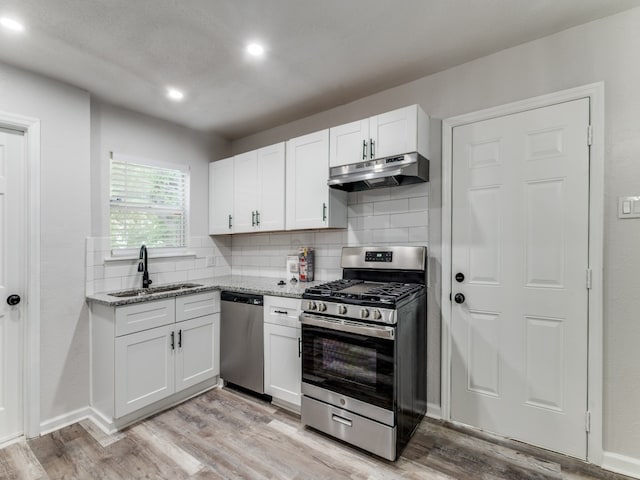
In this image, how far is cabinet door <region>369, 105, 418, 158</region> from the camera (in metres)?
2.24

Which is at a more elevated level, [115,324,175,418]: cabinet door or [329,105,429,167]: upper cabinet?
[329,105,429,167]: upper cabinet

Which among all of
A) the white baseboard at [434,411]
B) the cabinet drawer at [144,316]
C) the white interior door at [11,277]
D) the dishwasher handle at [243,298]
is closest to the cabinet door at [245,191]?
the dishwasher handle at [243,298]

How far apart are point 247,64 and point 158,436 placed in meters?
2.71

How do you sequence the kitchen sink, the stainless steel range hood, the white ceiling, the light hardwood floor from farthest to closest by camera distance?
the kitchen sink → the stainless steel range hood → the light hardwood floor → the white ceiling

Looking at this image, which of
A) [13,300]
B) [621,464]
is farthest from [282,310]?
[621,464]

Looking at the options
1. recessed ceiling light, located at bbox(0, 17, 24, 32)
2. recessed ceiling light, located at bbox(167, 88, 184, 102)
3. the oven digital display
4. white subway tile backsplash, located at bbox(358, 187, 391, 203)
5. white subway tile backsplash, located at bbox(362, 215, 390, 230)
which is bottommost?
the oven digital display

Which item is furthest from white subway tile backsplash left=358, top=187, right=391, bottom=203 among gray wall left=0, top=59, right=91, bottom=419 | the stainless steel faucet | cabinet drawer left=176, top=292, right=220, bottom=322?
gray wall left=0, top=59, right=91, bottom=419

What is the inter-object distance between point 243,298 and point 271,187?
108 centimetres

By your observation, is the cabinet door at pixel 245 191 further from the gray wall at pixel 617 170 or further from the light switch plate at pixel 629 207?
the light switch plate at pixel 629 207

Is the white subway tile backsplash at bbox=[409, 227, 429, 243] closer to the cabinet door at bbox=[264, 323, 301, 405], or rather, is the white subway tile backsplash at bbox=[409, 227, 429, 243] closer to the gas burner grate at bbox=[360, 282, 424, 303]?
the gas burner grate at bbox=[360, 282, 424, 303]

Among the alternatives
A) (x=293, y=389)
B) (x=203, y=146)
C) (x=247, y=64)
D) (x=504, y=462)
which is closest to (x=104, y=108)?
(x=203, y=146)

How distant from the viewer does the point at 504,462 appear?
1927mm

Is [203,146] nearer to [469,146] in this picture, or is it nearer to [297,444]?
[469,146]

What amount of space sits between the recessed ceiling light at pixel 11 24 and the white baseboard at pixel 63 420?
8.51ft
